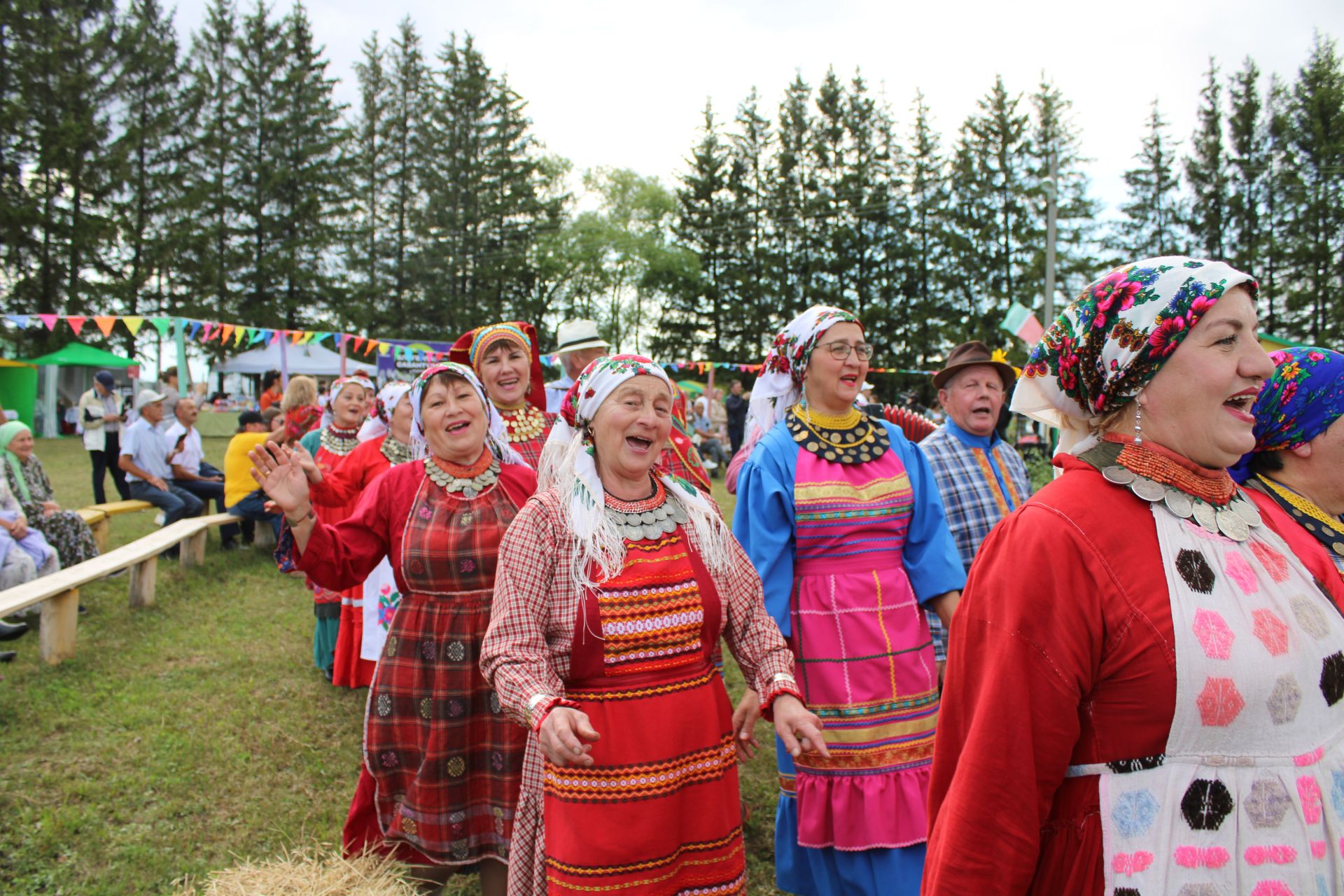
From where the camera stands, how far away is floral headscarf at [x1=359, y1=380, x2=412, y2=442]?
17.4 feet

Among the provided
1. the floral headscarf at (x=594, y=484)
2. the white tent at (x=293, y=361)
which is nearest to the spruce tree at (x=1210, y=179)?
the white tent at (x=293, y=361)

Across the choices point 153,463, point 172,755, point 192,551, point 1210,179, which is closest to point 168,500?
point 153,463

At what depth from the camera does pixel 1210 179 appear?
34250 mm

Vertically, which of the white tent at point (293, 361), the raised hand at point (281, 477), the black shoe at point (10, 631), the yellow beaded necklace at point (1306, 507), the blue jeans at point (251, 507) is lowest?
the black shoe at point (10, 631)

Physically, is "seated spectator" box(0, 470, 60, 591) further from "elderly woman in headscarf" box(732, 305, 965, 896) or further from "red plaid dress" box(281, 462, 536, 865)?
"elderly woman in headscarf" box(732, 305, 965, 896)

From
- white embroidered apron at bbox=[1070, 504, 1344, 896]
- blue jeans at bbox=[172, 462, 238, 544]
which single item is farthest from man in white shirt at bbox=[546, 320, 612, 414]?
blue jeans at bbox=[172, 462, 238, 544]

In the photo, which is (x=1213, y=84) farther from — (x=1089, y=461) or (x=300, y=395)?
(x=1089, y=461)

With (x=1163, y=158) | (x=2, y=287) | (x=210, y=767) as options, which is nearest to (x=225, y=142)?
(x=2, y=287)

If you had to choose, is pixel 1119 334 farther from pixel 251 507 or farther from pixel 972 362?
pixel 251 507

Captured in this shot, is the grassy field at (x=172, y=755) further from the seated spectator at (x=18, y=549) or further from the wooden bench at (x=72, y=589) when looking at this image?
the seated spectator at (x=18, y=549)

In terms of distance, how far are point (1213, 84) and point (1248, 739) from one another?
41443mm

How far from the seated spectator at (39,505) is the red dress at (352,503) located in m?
3.63

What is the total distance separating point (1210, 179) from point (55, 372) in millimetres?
41631

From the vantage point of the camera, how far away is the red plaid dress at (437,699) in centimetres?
306
